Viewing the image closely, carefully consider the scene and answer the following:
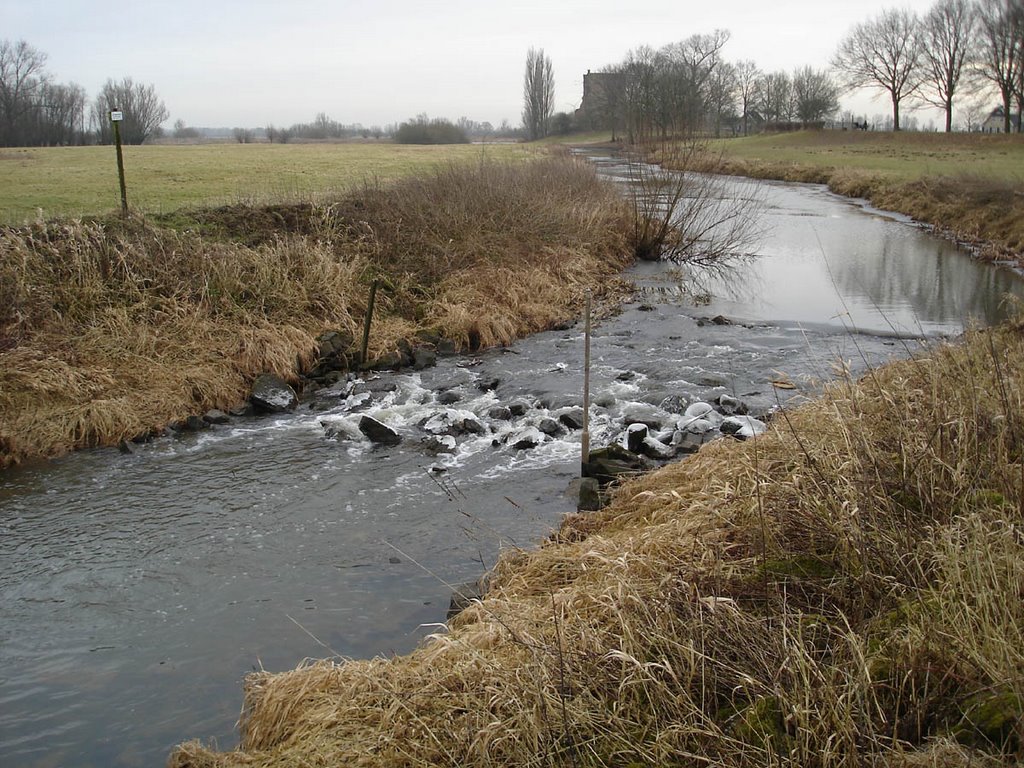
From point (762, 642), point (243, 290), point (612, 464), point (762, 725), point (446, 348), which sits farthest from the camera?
point (446, 348)

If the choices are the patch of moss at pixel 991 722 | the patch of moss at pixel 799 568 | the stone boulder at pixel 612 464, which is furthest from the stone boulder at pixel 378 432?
the patch of moss at pixel 991 722

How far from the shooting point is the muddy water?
5.61 m

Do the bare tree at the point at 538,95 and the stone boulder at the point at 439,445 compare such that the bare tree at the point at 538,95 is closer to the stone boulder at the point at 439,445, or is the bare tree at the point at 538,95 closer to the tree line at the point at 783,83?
the tree line at the point at 783,83

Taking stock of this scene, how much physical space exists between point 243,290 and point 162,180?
14401mm

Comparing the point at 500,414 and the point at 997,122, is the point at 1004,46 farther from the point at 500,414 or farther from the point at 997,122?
the point at 500,414

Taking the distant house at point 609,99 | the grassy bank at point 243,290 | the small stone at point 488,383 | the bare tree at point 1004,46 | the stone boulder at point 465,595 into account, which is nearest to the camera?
the stone boulder at point 465,595

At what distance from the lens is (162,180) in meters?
26.1

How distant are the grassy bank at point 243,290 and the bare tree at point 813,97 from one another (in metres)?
74.9

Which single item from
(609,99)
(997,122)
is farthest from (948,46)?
(609,99)

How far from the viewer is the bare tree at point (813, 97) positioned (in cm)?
8612

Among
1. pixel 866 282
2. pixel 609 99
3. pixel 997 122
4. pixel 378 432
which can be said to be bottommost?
pixel 378 432

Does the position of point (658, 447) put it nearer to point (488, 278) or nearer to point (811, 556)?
point (811, 556)

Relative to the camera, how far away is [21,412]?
10344mm

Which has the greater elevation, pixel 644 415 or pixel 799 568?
pixel 799 568
